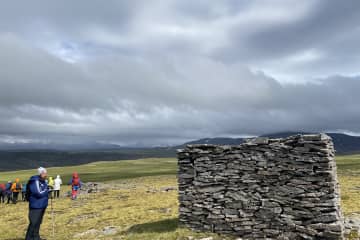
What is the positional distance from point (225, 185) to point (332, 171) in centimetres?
475

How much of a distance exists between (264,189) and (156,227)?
686 cm

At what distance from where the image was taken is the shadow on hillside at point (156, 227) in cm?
1809

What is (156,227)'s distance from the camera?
19.0 meters

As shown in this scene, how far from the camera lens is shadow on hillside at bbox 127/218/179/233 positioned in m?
18.1

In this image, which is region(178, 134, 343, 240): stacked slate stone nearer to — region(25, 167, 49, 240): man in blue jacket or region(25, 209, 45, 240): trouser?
region(25, 167, 49, 240): man in blue jacket

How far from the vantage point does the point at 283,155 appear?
15.0 meters

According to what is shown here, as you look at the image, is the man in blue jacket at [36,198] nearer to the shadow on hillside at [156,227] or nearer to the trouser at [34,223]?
the trouser at [34,223]

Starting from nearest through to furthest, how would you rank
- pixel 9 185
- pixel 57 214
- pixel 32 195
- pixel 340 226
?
1. pixel 340 226
2. pixel 32 195
3. pixel 57 214
4. pixel 9 185

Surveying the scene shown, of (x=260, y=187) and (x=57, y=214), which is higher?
(x=260, y=187)

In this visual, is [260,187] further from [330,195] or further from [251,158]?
[330,195]

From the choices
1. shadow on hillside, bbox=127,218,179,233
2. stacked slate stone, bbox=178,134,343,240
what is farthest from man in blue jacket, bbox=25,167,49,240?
stacked slate stone, bbox=178,134,343,240

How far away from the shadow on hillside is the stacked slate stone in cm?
134

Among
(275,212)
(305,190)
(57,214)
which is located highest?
(305,190)

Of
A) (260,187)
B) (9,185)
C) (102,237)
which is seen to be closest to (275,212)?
(260,187)
